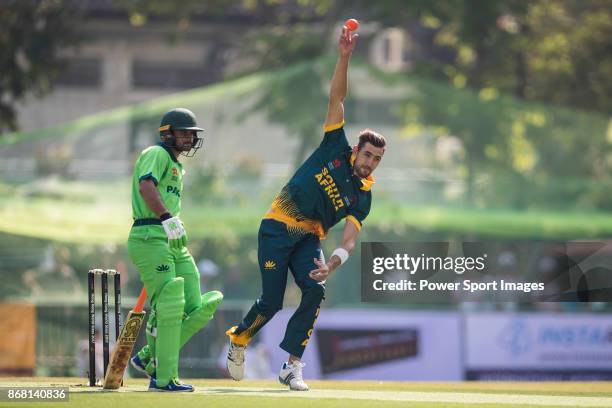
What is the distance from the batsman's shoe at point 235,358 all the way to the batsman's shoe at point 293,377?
34 centimetres

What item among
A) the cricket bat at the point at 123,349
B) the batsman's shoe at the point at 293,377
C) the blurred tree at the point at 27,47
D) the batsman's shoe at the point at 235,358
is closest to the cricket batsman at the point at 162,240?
the cricket bat at the point at 123,349

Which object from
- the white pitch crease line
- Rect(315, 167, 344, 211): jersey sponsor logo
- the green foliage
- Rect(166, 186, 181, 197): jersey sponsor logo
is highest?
the green foliage

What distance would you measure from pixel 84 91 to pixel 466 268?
2406cm

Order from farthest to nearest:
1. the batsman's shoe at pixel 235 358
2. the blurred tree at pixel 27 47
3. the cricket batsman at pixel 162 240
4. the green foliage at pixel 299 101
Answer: the blurred tree at pixel 27 47
the green foliage at pixel 299 101
the batsman's shoe at pixel 235 358
the cricket batsman at pixel 162 240

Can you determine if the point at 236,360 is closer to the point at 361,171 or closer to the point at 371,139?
the point at 361,171

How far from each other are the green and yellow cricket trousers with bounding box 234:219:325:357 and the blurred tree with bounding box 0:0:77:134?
63.6 feet

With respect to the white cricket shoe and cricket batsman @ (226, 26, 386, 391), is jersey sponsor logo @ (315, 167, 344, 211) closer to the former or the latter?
cricket batsman @ (226, 26, 386, 391)

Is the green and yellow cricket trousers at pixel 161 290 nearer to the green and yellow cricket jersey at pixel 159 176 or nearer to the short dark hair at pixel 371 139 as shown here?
the green and yellow cricket jersey at pixel 159 176

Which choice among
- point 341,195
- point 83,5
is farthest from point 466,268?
point 83,5

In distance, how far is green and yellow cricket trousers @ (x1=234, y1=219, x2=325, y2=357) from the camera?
10.0 m

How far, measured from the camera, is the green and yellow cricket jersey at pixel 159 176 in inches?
373

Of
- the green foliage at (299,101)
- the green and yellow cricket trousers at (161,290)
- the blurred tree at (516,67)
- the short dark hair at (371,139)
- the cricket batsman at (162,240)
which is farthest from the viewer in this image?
the blurred tree at (516,67)

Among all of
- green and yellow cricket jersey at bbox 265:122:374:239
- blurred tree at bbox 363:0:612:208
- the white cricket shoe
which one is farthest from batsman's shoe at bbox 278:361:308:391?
blurred tree at bbox 363:0:612:208

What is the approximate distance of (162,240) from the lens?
31.7 feet
